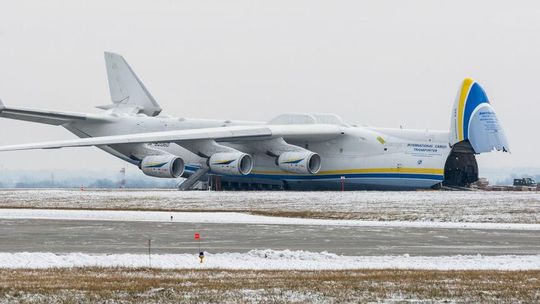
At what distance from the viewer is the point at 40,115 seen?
6562cm

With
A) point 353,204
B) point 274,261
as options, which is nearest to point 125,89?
point 353,204

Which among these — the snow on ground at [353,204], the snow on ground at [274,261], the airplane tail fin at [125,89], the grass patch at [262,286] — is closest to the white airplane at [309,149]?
the airplane tail fin at [125,89]

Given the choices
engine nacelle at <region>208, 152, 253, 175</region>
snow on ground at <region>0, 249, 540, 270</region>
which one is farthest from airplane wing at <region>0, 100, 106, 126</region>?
snow on ground at <region>0, 249, 540, 270</region>

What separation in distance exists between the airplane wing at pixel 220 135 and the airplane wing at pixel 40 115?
4225 millimetres

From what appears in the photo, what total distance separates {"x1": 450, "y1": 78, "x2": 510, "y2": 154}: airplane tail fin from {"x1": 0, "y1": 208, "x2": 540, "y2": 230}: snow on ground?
21106 mm

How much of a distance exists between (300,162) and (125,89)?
789 inches

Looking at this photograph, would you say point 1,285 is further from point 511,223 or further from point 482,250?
point 511,223

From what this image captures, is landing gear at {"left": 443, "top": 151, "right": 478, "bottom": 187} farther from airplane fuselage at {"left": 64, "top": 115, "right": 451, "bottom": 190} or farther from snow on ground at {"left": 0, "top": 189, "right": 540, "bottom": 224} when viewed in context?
snow on ground at {"left": 0, "top": 189, "right": 540, "bottom": 224}

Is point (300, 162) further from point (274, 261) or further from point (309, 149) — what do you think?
point (274, 261)

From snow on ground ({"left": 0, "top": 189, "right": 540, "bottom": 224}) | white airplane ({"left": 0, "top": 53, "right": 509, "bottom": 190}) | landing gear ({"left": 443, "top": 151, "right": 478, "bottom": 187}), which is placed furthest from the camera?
landing gear ({"left": 443, "top": 151, "right": 478, "bottom": 187})

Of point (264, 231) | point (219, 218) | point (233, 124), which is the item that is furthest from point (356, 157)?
point (264, 231)

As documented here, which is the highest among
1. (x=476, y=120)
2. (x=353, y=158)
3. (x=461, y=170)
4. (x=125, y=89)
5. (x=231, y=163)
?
(x=125, y=89)

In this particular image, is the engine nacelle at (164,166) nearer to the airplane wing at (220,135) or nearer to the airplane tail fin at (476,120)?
the airplane wing at (220,135)

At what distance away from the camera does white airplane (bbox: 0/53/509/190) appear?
56906 mm
